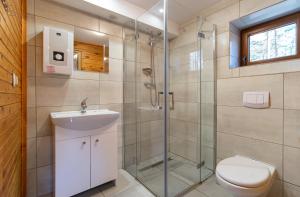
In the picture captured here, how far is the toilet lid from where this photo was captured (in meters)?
1.17

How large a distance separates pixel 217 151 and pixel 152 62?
1429 millimetres

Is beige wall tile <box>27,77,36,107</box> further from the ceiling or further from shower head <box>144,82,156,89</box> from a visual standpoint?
the ceiling

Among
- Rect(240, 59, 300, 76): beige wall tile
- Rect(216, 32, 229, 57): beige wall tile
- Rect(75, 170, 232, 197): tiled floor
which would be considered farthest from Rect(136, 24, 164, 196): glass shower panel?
Rect(240, 59, 300, 76): beige wall tile

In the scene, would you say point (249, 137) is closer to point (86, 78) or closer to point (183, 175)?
point (183, 175)

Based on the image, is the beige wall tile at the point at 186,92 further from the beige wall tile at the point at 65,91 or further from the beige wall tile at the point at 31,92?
the beige wall tile at the point at 31,92

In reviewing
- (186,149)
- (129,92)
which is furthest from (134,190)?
(129,92)

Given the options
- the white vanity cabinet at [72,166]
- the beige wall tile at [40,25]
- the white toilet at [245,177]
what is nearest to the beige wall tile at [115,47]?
the beige wall tile at [40,25]

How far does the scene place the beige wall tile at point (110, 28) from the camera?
2.04 m

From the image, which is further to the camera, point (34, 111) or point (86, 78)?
point (86, 78)

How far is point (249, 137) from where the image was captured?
5.53ft

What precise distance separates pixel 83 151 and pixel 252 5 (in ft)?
7.81

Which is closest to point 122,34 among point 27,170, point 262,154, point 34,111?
point 34,111

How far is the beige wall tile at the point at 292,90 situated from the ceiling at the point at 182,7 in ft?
4.18

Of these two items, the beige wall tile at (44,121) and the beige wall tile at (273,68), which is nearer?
the beige wall tile at (273,68)
